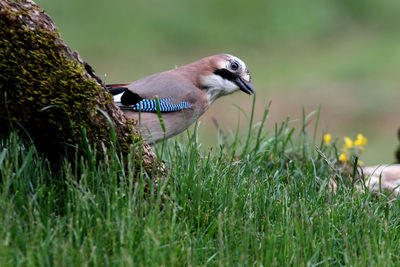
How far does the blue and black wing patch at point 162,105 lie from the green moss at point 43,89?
1145mm

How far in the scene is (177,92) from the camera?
5.39 meters

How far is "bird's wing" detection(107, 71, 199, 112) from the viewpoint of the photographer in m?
5.21

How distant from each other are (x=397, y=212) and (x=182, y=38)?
11.9m

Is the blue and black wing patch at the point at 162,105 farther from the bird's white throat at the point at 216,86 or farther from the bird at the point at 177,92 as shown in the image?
the bird's white throat at the point at 216,86

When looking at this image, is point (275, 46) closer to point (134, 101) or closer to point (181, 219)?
point (134, 101)

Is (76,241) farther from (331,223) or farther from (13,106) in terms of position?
(331,223)

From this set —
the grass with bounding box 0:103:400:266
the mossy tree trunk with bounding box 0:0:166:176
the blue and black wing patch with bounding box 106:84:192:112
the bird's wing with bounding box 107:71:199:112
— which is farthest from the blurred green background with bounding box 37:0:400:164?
the mossy tree trunk with bounding box 0:0:166:176

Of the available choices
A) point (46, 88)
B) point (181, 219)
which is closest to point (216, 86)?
point (181, 219)

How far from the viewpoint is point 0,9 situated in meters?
3.71

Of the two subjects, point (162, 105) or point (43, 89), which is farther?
point (162, 105)

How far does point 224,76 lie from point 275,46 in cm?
1098

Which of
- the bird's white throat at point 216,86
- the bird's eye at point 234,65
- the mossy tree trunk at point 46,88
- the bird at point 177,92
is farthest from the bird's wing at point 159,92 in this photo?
the mossy tree trunk at point 46,88

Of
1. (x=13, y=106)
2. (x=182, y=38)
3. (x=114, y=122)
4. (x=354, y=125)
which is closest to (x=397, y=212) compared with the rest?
(x=114, y=122)

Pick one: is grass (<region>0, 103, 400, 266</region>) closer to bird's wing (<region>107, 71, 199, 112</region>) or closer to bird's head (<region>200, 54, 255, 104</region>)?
bird's wing (<region>107, 71, 199, 112</region>)
